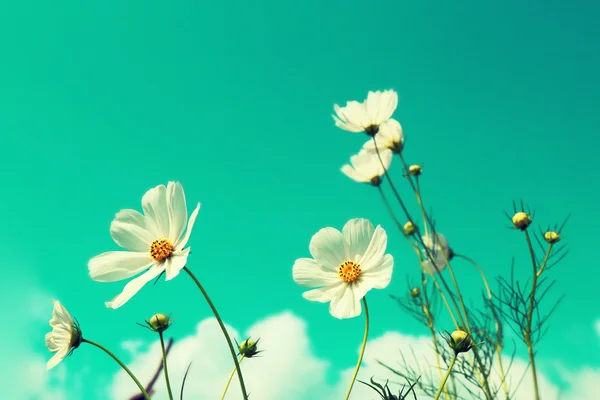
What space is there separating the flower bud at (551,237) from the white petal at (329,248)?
856 millimetres

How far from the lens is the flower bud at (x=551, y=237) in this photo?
152cm

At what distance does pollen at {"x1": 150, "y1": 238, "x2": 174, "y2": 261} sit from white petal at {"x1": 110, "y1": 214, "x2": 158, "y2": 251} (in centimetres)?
4

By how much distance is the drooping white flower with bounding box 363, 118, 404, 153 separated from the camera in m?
1.68

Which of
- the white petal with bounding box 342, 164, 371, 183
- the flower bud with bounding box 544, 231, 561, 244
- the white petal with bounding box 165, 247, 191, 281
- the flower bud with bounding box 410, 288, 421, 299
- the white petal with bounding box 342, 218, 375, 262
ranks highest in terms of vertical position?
the white petal with bounding box 342, 164, 371, 183

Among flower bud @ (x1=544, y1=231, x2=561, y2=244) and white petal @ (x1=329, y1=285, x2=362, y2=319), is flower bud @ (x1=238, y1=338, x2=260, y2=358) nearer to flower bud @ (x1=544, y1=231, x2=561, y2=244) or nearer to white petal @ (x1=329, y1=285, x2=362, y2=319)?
white petal @ (x1=329, y1=285, x2=362, y2=319)

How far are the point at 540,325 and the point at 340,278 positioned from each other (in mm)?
841

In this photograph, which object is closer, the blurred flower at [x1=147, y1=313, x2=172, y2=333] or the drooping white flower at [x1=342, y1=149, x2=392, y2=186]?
the blurred flower at [x1=147, y1=313, x2=172, y2=333]

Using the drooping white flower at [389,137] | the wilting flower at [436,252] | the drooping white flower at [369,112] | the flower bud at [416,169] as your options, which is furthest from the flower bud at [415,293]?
the drooping white flower at [369,112]

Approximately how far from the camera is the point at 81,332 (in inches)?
33.2

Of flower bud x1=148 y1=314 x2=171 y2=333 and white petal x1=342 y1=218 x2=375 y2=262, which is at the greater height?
white petal x1=342 y1=218 x2=375 y2=262

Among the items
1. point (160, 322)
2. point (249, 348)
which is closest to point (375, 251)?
point (249, 348)

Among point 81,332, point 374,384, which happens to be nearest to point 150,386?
point 81,332

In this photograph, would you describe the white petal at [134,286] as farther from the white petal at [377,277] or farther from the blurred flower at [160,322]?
the white petal at [377,277]

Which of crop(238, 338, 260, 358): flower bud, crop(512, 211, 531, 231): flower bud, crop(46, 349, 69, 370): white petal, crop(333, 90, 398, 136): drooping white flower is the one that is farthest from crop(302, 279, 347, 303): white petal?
crop(333, 90, 398, 136): drooping white flower
